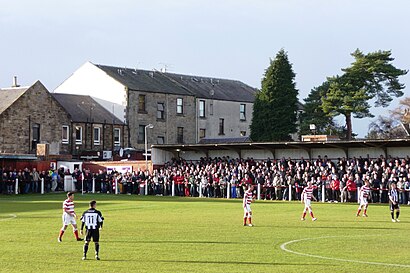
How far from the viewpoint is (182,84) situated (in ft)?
307

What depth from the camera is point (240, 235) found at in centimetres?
2877

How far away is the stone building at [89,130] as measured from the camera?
8019 centimetres

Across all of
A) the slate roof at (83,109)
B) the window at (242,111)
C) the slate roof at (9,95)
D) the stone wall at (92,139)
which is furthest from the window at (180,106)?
the slate roof at (9,95)

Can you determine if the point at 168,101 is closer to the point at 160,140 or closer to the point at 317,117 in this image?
the point at 160,140

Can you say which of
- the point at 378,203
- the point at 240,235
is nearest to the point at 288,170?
the point at 378,203

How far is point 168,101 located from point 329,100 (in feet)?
60.1

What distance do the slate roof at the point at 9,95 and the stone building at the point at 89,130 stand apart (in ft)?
18.2

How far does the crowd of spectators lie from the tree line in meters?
22.3

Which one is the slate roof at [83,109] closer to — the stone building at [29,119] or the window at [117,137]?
the window at [117,137]

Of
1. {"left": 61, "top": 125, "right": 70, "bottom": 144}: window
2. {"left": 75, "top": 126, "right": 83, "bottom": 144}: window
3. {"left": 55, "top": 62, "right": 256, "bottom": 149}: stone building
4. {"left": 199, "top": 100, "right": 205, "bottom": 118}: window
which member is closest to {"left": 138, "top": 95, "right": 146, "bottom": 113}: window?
{"left": 55, "top": 62, "right": 256, "bottom": 149}: stone building

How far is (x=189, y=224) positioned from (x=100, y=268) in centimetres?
1389

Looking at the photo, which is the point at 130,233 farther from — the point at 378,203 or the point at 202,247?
the point at 378,203

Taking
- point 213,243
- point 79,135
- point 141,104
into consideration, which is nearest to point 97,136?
point 79,135

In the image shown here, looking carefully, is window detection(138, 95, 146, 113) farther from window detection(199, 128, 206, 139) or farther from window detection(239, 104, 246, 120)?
window detection(239, 104, 246, 120)
